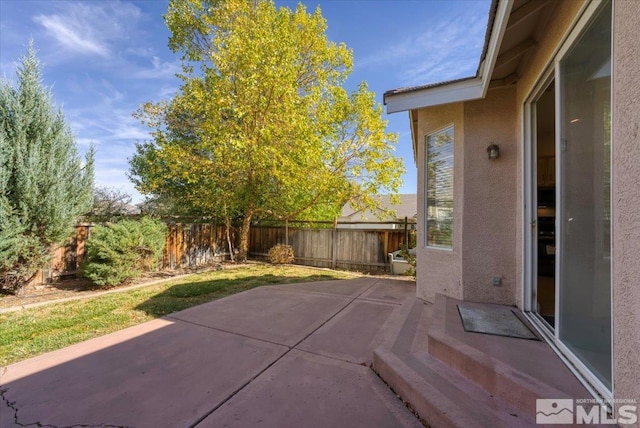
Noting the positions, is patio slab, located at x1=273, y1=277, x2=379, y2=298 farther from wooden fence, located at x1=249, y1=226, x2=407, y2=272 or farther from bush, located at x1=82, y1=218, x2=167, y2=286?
bush, located at x1=82, y1=218, x2=167, y2=286

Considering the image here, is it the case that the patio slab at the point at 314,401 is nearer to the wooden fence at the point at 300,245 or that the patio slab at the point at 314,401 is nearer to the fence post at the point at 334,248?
the wooden fence at the point at 300,245

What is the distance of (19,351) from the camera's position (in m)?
3.20

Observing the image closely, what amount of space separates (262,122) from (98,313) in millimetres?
6510

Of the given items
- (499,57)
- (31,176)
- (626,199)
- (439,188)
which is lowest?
(626,199)

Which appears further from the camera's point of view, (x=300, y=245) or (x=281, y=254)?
(x=300, y=245)

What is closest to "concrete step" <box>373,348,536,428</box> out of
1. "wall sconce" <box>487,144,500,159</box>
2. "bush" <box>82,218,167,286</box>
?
"wall sconce" <box>487,144,500,159</box>

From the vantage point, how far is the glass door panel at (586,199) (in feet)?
5.98

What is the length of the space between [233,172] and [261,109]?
2214mm

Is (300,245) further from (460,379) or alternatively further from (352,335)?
(460,379)

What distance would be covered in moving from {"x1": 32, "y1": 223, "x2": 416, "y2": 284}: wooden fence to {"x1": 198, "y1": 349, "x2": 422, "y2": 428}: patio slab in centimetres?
725

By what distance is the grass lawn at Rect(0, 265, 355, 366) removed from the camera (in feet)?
11.3

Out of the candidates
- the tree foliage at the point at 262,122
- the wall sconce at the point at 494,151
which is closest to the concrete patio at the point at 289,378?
the wall sconce at the point at 494,151

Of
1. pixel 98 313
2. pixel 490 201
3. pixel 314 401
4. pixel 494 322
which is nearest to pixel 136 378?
pixel 314 401

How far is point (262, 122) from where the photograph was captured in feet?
29.0
